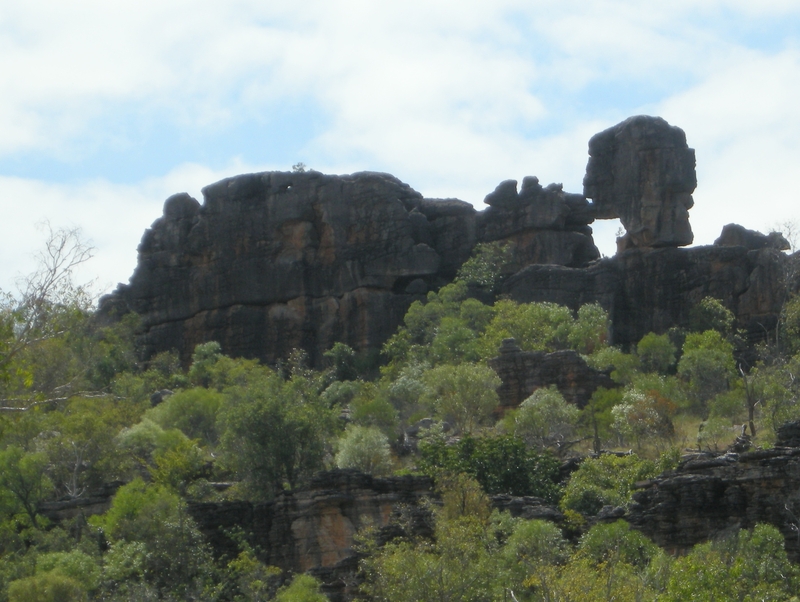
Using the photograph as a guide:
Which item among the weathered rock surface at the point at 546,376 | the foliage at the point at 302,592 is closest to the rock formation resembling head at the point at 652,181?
the weathered rock surface at the point at 546,376

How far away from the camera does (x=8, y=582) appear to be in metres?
36.9

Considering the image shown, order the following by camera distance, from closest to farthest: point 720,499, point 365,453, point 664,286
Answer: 1. point 720,499
2. point 365,453
3. point 664,286

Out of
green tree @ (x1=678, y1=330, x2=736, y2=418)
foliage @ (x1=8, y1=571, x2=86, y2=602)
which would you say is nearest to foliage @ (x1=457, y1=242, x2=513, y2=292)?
green tree @ (x1=678, y1=330, x2=736, y2=418)

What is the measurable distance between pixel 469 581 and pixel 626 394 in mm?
24438

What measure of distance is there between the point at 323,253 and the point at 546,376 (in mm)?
20943

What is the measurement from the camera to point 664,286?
223 ft

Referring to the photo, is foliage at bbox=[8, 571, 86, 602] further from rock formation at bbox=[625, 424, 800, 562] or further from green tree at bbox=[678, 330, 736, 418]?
green tree at bbox=[678, 330, 736, 418]

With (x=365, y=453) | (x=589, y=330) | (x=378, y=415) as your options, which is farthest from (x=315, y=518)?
(x=589, y=330)

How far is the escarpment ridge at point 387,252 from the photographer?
68375 millimetres

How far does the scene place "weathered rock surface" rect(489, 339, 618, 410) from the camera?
5672cm

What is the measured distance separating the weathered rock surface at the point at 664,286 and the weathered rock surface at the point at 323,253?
14.2ft

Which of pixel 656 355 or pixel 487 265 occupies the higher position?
pixel 487 265

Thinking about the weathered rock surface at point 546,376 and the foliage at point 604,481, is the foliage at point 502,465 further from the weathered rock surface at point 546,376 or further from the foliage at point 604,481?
the weathered rock surface at point 546,376

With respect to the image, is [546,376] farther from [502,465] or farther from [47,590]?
[47,590]
